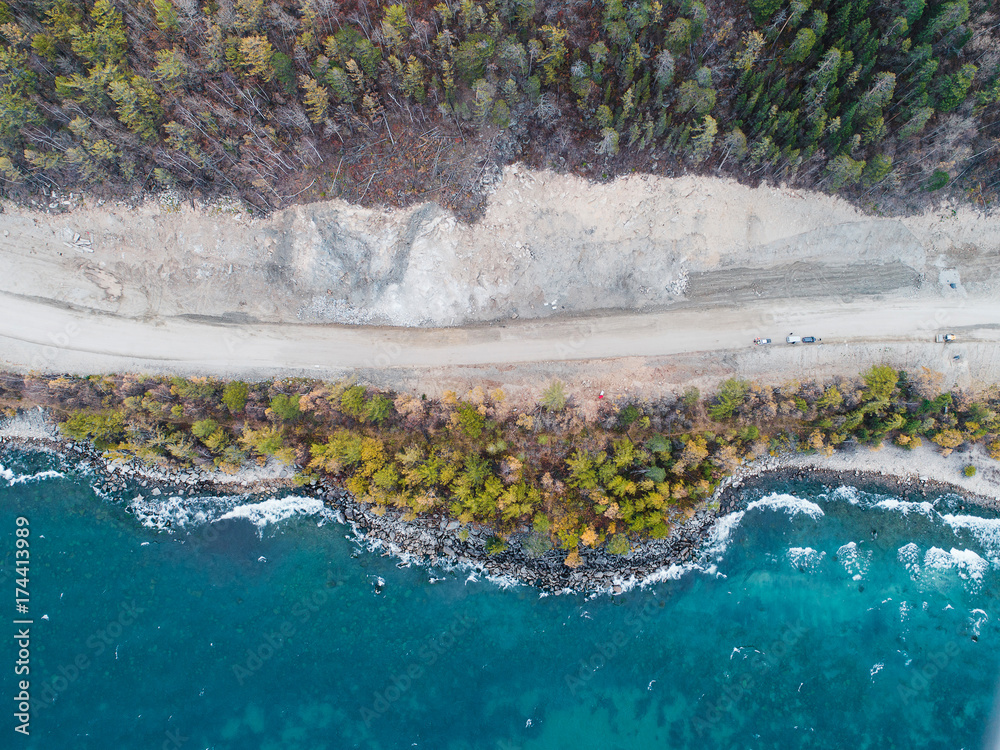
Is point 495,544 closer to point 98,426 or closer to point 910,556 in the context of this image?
point 98,426

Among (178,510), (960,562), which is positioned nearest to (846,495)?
(960,562)

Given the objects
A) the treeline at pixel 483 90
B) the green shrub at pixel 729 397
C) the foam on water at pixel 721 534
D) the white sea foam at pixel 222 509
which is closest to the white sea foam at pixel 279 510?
the white sea foam at pixel 222 509

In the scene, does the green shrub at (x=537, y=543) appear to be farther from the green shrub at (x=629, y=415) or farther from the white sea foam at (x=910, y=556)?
the white sea foam at (x=910, y=556)

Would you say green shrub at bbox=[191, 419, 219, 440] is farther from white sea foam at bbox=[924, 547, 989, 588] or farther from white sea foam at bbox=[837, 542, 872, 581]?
white sea foam at bbox=[924, 547, 989, 588]

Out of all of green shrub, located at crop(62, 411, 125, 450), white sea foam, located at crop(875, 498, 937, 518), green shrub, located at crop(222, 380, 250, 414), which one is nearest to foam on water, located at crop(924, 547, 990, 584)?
white sea foam, located at crop(875, 498, 937, 518)

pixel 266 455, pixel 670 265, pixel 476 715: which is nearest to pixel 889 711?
pixel 476 715

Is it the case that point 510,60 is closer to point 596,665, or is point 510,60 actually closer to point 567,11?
point 567,11
